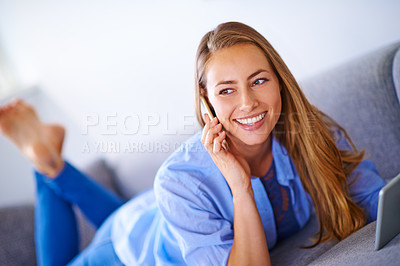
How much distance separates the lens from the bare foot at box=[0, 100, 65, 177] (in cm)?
119

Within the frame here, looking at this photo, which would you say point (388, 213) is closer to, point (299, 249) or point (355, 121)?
point (299, 249)

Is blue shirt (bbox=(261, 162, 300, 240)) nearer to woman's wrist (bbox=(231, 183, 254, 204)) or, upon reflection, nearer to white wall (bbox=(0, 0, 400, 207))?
woman's wrist (bbox=(231, 183, 254, 204))

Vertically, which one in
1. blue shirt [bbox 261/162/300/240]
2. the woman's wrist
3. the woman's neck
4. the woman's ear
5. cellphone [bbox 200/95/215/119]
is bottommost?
blue shirt [bbox 261/162/300/240]

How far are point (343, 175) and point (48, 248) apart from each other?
1002 mm

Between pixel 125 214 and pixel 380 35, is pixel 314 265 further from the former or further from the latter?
pixel 380 35

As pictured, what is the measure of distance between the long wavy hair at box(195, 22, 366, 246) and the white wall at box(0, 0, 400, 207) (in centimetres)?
20

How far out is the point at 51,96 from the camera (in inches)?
70.7

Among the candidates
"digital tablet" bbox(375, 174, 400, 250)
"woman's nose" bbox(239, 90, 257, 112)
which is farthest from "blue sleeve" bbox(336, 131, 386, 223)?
"woman's nose" bbox(239, 90, 257, 112)

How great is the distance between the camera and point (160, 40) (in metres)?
0.97

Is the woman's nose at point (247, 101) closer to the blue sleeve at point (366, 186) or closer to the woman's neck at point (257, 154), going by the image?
the woman's neck at point (257, 154)

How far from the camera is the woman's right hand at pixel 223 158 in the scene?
74cm

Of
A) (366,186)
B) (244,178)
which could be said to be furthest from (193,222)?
(366,186)

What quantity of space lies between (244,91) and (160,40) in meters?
0.40

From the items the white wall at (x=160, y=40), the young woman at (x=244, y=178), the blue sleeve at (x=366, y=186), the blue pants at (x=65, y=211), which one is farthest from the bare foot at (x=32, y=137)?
the blue sleeve at (x=366, y=186)
